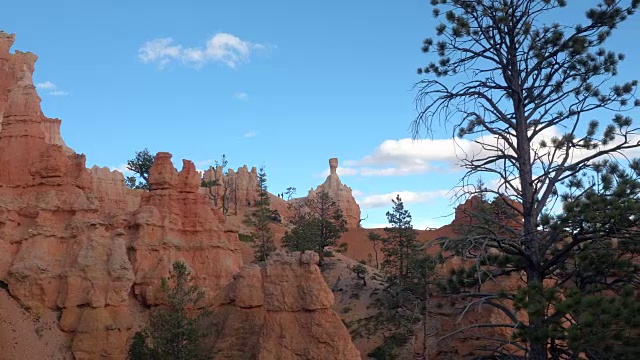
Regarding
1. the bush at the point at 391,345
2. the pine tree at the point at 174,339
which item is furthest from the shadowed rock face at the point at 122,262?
the bush at the point at 391,345

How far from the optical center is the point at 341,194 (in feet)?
345

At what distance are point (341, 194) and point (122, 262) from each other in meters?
80.3

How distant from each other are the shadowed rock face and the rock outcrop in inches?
2808

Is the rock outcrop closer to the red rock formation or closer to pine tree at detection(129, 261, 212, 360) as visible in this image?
the red rock formation

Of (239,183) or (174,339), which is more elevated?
(239,183)

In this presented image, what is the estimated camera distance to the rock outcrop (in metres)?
104

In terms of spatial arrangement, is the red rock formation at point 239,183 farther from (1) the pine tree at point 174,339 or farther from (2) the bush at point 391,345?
(1) the pine tree at point 174,339

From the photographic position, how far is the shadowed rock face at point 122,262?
920 inches

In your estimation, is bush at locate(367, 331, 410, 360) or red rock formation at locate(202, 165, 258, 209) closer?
bush at locate(367, 331, 410, 360)

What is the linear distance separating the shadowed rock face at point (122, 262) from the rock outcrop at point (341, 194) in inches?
2808

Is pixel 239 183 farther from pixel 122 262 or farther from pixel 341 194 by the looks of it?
pixel 122 262

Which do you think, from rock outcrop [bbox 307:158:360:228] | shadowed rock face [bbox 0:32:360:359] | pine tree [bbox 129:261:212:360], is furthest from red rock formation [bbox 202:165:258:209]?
pine tree [bbox 129:261:212:360]

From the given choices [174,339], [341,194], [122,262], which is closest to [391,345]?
[174,339]

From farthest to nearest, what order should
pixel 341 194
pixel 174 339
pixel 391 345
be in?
1. pixel 341 194
2. pixel 391 345
3. pixel 174 339
